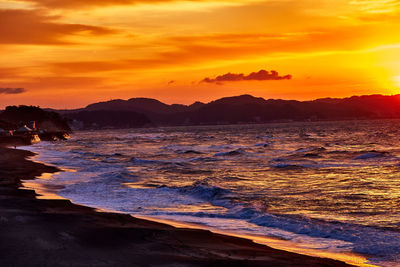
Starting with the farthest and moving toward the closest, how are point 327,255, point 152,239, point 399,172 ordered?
point 399,172, point 152,239, point 327,255

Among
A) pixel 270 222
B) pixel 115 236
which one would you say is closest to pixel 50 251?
pixel 115 236

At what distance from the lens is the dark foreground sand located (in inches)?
368

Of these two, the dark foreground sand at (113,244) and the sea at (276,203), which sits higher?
the dark foreground sand at (113,244)

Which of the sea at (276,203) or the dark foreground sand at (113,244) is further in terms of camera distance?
the sea at (276,203)

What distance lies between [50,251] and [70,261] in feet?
3.25

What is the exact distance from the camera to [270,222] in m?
15.4

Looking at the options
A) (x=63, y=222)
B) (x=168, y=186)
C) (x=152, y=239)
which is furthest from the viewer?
(x=168, y=186)

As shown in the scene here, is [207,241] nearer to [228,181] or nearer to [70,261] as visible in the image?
[70,261]

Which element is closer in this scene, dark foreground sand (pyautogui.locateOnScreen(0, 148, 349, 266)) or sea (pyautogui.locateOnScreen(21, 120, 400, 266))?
dark foreground sand (pyautogui.locateOnScreen(0, 148, 349, 266))

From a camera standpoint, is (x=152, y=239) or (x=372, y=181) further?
(x=372, y=181)

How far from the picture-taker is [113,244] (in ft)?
36.0

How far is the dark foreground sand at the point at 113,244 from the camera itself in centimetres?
935

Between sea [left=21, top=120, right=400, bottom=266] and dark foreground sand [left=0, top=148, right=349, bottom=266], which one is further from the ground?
dark foreground sand [left=0, top=148, right=349, bottom=266]

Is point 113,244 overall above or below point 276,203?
above
